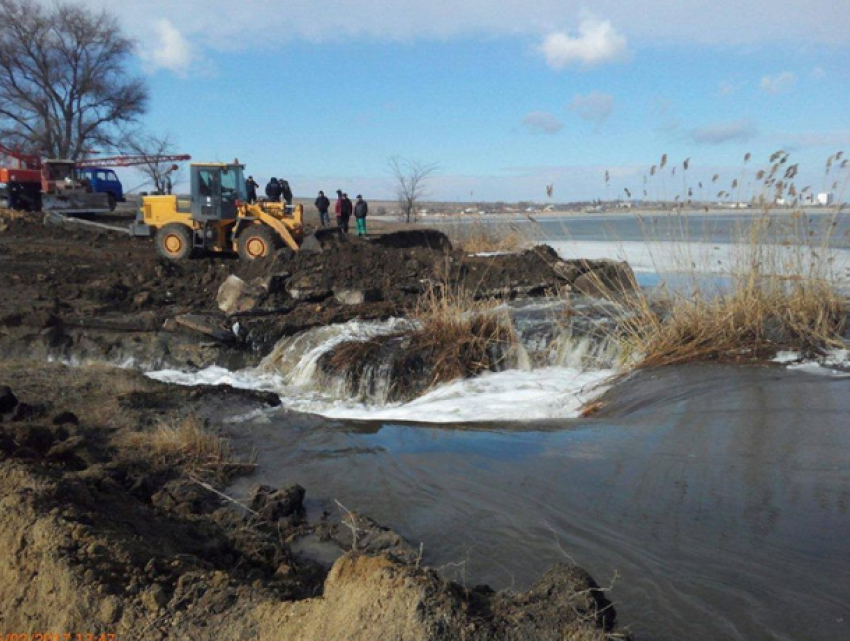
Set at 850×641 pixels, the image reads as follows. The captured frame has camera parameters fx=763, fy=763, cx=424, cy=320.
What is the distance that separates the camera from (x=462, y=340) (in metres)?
10.3

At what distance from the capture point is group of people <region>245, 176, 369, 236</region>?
1883 centimetres

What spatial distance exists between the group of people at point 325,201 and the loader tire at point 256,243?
137 cm

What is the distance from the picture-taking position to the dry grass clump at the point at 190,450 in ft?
20.3

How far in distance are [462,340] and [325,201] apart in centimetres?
1784

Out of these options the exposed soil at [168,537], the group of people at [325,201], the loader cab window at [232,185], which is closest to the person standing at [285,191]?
the group of people at [325,201]

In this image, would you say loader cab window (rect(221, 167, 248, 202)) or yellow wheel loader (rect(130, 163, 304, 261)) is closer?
yellow wheel loader (rect(130, 163, 304, 261))

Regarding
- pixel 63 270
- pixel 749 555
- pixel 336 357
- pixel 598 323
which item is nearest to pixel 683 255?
pixel 598 323

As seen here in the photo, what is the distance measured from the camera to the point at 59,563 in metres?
3.38

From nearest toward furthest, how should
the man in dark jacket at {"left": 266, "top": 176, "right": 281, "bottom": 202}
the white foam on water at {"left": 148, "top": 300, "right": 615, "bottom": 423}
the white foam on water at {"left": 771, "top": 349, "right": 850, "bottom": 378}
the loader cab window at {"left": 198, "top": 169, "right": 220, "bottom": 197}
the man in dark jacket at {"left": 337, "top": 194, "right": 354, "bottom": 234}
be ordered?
the white foam on water at {"left": 771, "top": 349, "right": 850, "bottom": 378} < the white foam on water at {"left": 148, "top": 300, "right": 615, "bottom": 423} < the loader cab window at {"left": 198, "top": 169, "right": 220, "bottom": 197} < the man in dark jacket at {"left": 266, "top": 176, "right": 281, "bottom": 202} < the man in dark jacket at {"left": 337, "top": 194, "right": 354, "bottom": 234}

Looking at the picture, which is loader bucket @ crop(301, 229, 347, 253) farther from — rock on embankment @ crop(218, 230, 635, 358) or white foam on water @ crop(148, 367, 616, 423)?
white foam on water @ crop(148, 367, 616, 423)

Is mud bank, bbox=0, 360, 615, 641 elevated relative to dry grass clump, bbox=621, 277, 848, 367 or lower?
lower

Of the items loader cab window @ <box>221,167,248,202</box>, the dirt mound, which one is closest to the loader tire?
loader cab window @ <box>221,167,248,202</box>

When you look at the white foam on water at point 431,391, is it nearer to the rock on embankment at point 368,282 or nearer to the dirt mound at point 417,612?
the rock on embankment at point 368,282

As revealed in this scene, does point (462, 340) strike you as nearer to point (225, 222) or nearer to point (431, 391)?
point (431, 391)
